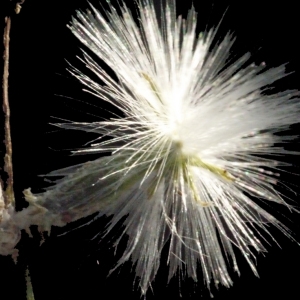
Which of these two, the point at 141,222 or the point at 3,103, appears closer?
the point at 3,103

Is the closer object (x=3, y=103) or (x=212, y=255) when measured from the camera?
(x=3, y=103)

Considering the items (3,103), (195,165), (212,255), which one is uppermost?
(3,103)

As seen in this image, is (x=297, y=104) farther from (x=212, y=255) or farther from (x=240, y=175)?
(x=212, y=255)

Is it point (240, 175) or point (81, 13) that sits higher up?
point (81, 13)

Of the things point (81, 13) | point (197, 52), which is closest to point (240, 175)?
point (197, 52)

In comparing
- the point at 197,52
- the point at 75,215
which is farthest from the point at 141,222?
the point at 197,52

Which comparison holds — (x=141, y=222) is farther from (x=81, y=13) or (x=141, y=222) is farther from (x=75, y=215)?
(x=81, y=13)
